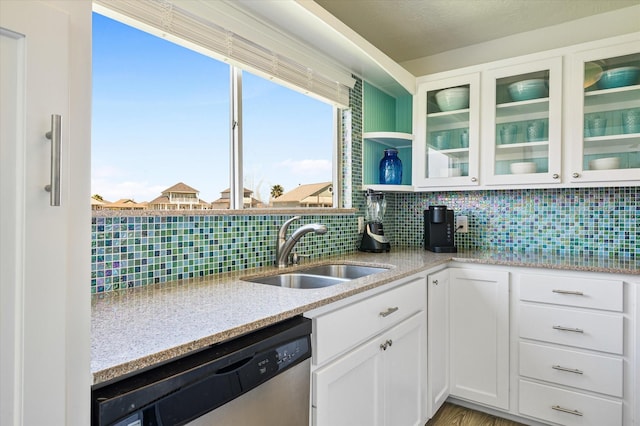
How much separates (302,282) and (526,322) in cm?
124

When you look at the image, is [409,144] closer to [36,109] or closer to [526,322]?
[526,322]

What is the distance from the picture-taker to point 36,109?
21.0 inches

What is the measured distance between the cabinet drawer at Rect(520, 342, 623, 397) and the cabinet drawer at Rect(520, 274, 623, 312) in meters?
0.25

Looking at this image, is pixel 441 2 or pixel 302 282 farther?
pixel 441 2

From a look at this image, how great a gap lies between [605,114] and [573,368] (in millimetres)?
1418

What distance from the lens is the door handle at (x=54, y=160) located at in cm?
54

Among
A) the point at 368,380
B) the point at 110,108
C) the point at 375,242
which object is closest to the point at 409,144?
the point at 375,242

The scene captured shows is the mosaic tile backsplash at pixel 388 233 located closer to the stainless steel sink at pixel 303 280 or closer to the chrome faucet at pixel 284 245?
the chrome faucet at pixel 284 245

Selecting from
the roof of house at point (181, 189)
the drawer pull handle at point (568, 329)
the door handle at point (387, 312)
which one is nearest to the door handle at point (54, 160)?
the roof of house at point (181, 189)

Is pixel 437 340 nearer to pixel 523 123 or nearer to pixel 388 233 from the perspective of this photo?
pixel 388 233

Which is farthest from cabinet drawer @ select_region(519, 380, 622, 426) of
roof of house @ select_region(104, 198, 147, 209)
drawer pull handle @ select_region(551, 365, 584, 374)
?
roof of house @ select_region(104, 198, 147, 209)

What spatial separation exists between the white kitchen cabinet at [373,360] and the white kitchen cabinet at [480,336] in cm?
38

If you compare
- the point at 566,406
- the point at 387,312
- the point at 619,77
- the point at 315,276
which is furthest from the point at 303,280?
the point at 619,77

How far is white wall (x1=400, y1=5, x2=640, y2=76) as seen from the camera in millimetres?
2340
